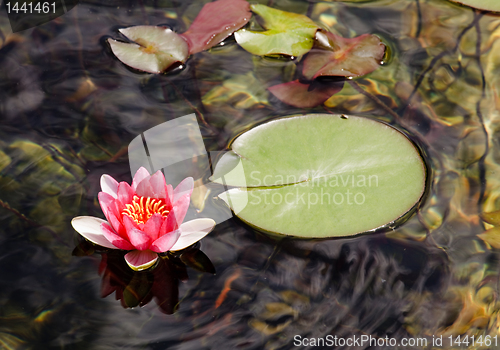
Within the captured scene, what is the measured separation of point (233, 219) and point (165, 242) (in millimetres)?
399

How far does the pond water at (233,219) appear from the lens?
1.86 m

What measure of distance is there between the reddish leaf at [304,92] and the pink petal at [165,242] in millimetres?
1206

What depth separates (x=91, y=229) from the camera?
79.2 inches

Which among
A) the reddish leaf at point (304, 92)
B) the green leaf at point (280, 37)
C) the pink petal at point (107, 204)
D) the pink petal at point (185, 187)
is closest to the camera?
the pink petal at point (107, 204)

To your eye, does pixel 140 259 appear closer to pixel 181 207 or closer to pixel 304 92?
pixel 181 207

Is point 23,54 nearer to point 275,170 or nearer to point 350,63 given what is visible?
point 275,170

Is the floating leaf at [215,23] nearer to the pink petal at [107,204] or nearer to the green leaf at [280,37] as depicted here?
the green leaf at [280,37]

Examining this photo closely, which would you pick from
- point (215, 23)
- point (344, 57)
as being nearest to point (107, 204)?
point (215, 23)

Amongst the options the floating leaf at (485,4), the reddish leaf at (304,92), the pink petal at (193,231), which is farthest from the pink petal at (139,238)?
the floating leaf at (485,4)

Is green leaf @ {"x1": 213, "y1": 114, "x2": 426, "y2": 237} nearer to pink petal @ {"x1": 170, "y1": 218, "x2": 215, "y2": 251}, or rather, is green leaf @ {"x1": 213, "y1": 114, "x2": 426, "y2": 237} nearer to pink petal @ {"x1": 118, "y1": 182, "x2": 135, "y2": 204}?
pink petal @ {"x1": 170, "y1": 218, "x2": 215, "y2": 251}


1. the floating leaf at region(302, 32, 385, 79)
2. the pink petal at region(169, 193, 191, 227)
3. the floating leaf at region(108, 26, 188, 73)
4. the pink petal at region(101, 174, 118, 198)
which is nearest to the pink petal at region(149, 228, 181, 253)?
the pink petal at region(169, 193, 191, 227)

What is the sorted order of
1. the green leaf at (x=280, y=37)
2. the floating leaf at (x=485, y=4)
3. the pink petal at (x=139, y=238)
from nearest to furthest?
the pink petal at (x=139, y=238)
the green leaf at (x=280, y=37)
the floating leaf at (x=485, y=4)

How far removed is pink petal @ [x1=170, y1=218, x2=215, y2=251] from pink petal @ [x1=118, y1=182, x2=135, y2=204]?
0.94 ft

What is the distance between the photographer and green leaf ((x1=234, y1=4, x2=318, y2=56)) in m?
2.93
